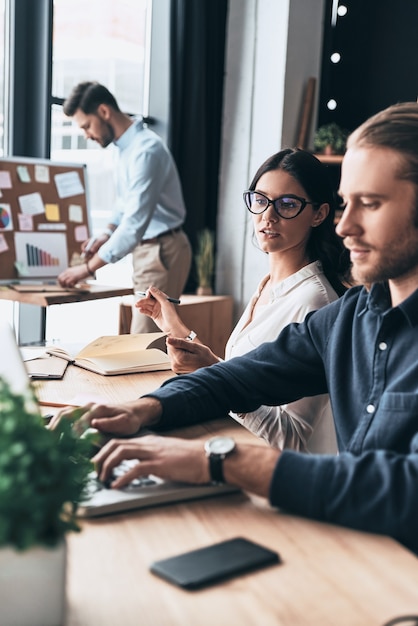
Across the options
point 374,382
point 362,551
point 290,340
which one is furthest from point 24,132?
point 362,551

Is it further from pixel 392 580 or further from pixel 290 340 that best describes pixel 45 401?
pixel 392 580

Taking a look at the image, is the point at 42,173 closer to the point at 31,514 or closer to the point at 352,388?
the point at 352,388

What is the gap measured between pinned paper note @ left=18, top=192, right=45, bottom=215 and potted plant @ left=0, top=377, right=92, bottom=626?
10.1 ft

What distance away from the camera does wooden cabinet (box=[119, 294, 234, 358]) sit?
4371 mm

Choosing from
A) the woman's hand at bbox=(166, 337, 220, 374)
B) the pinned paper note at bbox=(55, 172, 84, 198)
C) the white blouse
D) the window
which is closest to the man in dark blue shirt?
the white blouse

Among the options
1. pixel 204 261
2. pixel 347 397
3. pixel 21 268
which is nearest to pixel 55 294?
pixel 21 268

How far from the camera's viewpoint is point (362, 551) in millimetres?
961

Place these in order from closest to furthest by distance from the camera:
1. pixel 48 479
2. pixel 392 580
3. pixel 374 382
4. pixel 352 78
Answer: pixel 48 479 < pixel 392 580 < pixel 374 382 < pixel 352 78

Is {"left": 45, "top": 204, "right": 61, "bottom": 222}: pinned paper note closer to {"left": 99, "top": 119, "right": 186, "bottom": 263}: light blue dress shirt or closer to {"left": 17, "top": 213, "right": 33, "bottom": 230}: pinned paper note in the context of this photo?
{"left": 17, "top": 213, "right": 33, "bottom": 230}: pinned paper note

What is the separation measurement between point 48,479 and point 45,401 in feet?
3.10

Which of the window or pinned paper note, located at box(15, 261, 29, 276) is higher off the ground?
the window

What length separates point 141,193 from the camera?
157 inches

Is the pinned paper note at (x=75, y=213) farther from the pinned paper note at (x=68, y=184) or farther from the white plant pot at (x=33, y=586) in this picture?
the white plant pot at (x=33, y=586)

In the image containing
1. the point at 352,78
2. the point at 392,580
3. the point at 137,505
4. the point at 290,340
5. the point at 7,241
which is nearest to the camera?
the point at 392,580
